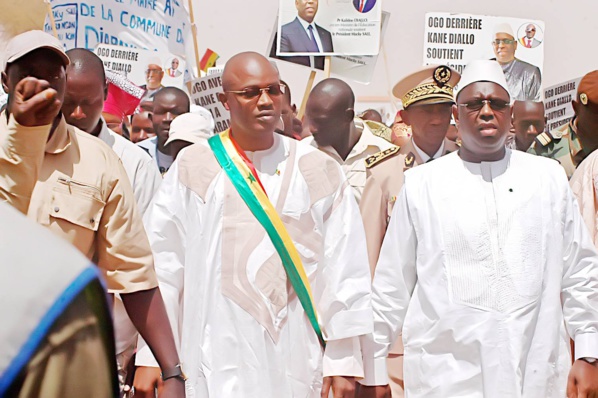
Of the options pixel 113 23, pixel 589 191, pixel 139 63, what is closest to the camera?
pixel 589 191

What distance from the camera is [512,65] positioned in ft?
35.1

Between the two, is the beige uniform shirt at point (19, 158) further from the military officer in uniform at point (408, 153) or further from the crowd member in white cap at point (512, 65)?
the crowd member in white cap at point (512, 65)

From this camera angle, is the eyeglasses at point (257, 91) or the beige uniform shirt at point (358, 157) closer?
the eyeglasses at point (257, 91)

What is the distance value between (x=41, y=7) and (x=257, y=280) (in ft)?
9.25

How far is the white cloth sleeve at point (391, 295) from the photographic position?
532cm

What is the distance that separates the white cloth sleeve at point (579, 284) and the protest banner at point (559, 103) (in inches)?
176

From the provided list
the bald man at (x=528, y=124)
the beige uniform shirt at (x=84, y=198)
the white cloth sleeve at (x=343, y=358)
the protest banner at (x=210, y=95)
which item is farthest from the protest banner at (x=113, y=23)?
the beige uniform shirt at (x=84, y=198)

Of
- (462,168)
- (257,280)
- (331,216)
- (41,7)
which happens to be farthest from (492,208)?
(41,7)

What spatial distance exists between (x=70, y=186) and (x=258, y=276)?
4.47 ft

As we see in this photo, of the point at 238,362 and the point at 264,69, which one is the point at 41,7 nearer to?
the point at 264,69

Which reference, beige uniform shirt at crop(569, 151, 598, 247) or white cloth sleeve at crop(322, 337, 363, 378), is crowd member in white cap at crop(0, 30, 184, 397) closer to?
white cloth sleeve at crop(322, 337, 363, 378)

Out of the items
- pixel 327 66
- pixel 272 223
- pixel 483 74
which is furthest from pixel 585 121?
pixel 272 223

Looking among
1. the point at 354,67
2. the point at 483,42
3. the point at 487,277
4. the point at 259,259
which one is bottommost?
the point at 487,277

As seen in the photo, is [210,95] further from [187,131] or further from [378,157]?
[378,157]
